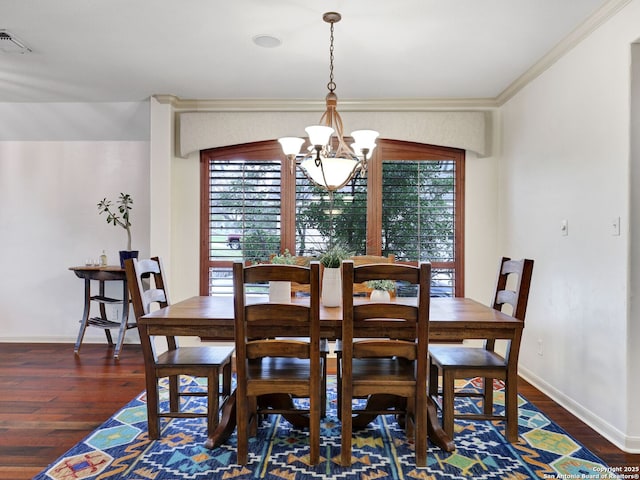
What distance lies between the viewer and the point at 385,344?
220 cm

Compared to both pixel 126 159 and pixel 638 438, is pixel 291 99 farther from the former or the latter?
pixel 638 438

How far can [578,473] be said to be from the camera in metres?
2.15

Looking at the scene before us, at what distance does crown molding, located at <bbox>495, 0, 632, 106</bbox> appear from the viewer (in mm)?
2582

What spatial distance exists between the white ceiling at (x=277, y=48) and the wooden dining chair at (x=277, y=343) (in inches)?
64.7

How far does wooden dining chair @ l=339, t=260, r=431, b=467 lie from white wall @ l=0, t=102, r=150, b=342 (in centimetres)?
344

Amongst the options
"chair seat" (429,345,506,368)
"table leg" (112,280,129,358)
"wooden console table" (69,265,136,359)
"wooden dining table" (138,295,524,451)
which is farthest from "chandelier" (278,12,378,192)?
"table leg" (112,280,129,358)

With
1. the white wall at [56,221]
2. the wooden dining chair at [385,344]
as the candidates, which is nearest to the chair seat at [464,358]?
the wooden dining chair at [385,344]

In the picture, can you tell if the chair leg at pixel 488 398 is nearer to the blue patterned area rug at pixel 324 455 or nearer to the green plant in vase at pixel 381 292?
the blue patterned area rug at pixel 324 455

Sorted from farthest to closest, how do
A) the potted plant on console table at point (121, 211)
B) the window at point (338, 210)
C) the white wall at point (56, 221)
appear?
1. the white wall at point (56, 221)
2. the potted plant on console table at point (121, 211)
3. the window at point (338, 210)

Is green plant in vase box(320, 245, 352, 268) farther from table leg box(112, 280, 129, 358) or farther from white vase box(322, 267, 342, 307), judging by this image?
table leg box(112, 280, 129, 358)

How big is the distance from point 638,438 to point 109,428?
3.01m

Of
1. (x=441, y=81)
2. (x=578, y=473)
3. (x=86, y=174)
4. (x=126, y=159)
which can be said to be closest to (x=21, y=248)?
(x=86, y=174)

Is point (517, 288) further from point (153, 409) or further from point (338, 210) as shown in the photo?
point (338, 210)

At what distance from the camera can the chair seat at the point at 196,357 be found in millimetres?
2424
